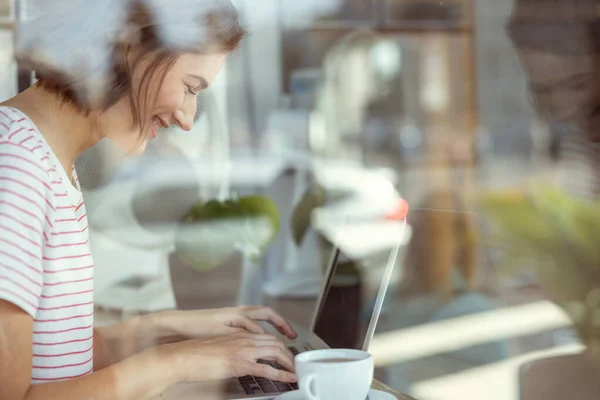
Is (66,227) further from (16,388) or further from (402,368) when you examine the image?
(402,368)

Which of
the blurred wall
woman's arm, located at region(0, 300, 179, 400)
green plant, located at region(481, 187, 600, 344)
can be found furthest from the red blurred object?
woman's arm, located at region(0, 300, 179, 400)

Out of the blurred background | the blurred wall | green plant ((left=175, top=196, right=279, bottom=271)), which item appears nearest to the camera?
the blurred background

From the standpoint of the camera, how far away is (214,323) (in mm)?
716

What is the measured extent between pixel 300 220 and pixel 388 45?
0.71m

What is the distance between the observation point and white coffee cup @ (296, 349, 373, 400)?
0.48 meters

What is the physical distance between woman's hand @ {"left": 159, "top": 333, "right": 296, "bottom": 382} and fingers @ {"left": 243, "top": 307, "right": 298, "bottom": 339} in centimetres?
11

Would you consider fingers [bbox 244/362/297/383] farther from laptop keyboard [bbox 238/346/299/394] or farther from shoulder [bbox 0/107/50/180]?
shoulder [bbox 0/107/50/180]

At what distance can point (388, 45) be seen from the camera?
2.51 meters

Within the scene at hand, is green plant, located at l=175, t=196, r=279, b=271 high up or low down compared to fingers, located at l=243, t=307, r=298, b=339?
down

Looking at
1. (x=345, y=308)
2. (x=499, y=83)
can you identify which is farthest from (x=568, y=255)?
(x=499, y=83)

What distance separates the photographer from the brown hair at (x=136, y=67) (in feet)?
2.05

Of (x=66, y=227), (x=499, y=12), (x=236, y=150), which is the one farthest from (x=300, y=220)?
(x=66, y=227)

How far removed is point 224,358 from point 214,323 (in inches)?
5.2

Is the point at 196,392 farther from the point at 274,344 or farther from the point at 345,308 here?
the point at 345,308
